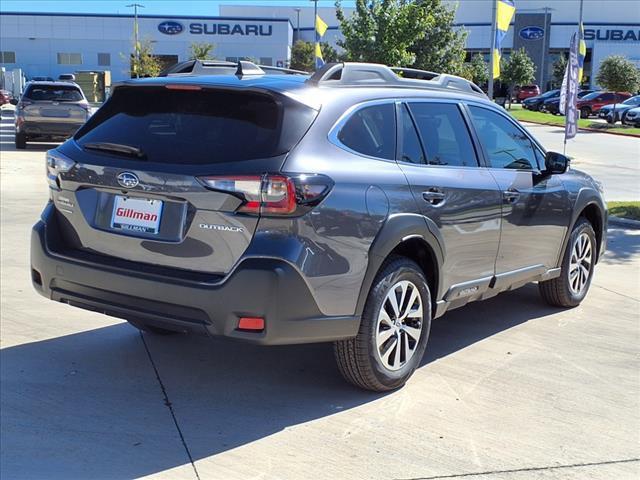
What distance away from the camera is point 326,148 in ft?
12.9

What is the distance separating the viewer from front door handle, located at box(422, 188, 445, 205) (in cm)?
442

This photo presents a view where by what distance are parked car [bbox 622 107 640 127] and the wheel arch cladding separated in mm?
36236

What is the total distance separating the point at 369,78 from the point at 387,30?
18.2 metres

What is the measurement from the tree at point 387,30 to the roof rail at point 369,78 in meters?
17.1

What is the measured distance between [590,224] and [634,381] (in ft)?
6.78

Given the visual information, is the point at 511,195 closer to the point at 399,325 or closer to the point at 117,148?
the point at 399,325

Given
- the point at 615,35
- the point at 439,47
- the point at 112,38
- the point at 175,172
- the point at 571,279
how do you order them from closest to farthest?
the point at 175,172, the point at 571,279, the point at 439,47, the point at 615,35, the point at 112,38

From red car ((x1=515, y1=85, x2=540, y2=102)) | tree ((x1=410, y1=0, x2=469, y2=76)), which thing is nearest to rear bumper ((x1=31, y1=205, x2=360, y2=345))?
tree ((x1=410, y1=0, x2=469, y2=76))

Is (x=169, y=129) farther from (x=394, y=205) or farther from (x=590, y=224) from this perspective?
(x=590, y=224)

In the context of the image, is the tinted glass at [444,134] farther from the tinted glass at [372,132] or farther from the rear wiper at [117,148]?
the rear wiper at [117,148]

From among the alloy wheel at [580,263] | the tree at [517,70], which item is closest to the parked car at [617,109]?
the tree at [517,70]

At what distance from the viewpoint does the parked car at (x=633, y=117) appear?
3694 centimetres

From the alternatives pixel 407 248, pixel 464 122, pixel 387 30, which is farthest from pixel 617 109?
pixel 407 248

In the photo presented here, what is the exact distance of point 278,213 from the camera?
3.63 metres
